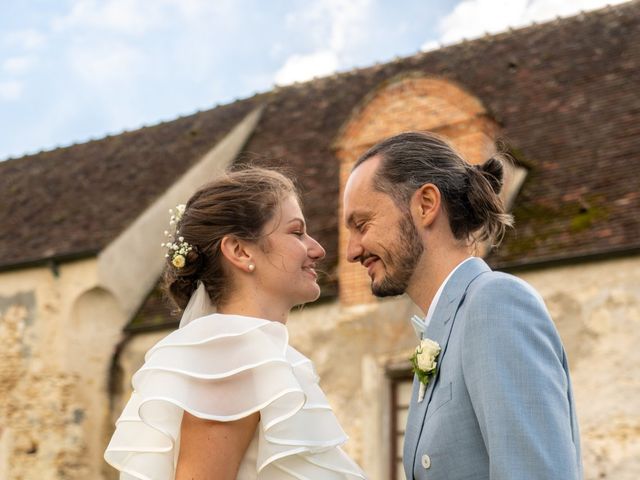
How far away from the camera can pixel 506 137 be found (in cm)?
1423

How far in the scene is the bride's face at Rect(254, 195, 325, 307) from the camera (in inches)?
174

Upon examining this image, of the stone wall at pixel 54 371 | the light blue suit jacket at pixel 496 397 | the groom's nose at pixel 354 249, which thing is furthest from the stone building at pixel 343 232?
the light blue suit jacket at pixel 496 397

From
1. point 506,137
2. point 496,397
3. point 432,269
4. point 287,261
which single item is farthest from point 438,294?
point 506,137

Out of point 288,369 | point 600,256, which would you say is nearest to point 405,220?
point 288,369

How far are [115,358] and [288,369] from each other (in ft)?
36.7

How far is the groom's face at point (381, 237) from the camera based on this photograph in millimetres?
3910

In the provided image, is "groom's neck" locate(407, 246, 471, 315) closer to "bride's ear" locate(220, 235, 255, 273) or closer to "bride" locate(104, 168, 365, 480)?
"bride" locate(104, 168, 365, 480)

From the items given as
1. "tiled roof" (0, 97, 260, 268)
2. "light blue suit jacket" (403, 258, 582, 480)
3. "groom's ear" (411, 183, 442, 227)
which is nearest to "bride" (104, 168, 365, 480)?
"light blue suit jacket" (403, 258, 582, 480)

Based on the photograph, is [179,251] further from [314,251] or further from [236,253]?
[314,251]

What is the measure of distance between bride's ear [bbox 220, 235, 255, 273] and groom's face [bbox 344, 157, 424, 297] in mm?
511

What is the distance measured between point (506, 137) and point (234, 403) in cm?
1075

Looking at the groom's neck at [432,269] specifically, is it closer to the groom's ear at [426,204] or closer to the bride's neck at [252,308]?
the groom's ear at [426,204]

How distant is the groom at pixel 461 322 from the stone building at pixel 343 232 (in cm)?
771

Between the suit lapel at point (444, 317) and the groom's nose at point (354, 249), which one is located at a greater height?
the groom's nose at point (354, 249)
